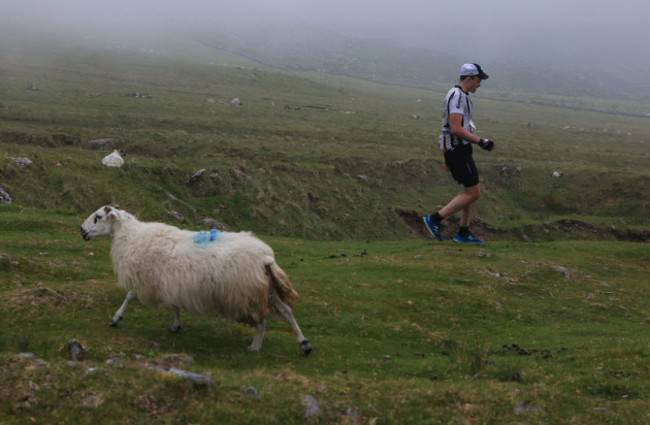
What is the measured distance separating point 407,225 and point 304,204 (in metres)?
5.40

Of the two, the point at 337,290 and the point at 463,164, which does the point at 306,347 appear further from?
the point at 463,164

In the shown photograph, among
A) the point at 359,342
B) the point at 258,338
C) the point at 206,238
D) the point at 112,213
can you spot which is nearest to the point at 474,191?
the point at 359,342

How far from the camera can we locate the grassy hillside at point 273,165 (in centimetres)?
2234

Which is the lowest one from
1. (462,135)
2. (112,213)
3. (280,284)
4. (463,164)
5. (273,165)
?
(273,165)

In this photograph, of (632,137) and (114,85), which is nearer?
(114,85)

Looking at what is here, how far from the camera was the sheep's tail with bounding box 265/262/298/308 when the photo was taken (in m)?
9.09

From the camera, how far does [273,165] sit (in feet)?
96.3

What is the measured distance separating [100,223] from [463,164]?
9422 mm

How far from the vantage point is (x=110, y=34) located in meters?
148

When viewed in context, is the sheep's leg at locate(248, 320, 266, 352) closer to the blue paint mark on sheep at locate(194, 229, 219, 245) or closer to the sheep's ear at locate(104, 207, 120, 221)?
the blue paint mark on sheep at locate(194, 229, 219, 245)

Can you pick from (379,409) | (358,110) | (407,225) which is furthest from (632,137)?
(379,409)

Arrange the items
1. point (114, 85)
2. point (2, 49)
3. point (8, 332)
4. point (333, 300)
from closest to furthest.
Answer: point (8, 332), point (333, 300), point (114, 85), point (2, 49)

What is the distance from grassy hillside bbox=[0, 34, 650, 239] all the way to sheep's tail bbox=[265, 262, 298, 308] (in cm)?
1237

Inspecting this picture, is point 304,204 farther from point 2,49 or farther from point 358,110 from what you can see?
point 2,49
